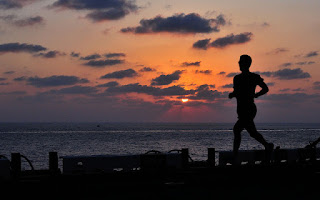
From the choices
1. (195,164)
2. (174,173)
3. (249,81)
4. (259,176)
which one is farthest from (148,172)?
(195,164)

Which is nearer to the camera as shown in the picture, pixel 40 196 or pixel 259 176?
pixel 40 196

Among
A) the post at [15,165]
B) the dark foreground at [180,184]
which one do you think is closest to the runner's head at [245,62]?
the dark foreground at [180,184]

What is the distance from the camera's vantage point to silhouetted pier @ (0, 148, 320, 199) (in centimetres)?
789

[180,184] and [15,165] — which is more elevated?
[15,165]

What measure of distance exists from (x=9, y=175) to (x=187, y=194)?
4326 mm

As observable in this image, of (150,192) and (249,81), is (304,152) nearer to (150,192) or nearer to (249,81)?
(249,81)

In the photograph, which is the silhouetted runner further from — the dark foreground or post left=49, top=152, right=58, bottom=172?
post left=49, top=152, right=58, bottom=172

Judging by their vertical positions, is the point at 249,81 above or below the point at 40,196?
above

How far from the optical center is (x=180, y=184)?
9039 millimetres

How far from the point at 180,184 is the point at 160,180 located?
0.92 metres

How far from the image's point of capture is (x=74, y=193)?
315 inches

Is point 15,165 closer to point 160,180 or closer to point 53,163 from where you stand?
point 53,163

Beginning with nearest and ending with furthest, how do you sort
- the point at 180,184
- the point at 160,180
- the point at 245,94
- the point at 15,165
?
the point at 180,184
the point at 160,180
the point at 15,165
the point at 245,94

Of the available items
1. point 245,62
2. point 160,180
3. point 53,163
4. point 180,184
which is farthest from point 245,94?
point 53,163
